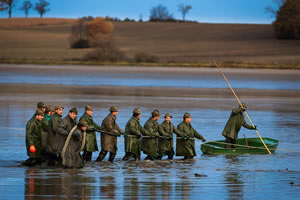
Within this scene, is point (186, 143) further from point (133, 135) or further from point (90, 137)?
point (90, 137)

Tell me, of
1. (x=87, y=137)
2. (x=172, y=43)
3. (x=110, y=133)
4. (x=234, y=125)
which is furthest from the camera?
(x=172, y=43)

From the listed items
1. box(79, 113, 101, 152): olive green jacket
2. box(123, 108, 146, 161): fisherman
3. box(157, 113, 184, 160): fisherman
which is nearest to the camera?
box(79, 113, 101, 152): olive green jacket

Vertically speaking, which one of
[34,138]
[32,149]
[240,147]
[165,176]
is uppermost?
[34,138]

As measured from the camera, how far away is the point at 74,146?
53.6 ft

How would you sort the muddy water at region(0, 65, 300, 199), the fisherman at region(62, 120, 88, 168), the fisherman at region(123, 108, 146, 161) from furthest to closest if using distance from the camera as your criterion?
1. the fisherman at region(123, 108, 146, 161)
2. the fisherman at region(62, 120, 88, 168)
3. the muddy water at region(0, 65, 300, 199)

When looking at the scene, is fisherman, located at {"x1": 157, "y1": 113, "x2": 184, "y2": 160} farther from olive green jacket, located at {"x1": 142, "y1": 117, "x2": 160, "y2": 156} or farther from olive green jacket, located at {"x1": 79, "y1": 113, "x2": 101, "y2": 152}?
olive green jacket, located at {"x1": 79, "y1": 113, "x2": 101, "y2": 152}

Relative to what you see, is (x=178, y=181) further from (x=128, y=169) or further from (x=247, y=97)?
(x=247, y=97)

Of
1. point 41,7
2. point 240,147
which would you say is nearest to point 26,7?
point 41,7

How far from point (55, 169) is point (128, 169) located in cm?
167

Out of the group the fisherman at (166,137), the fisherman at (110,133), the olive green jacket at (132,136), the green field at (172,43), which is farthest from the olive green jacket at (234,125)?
the green field at (172,43)

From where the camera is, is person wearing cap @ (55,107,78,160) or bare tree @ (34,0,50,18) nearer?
person wearing cap @ (55,107,78,160)

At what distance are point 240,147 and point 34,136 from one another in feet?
→ 19.9

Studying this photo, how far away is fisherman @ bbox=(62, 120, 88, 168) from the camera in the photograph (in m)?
16.2

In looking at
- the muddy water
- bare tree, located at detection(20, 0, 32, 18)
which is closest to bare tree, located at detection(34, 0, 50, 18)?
bare tree, located at detection(20, 0, 32, 18)
